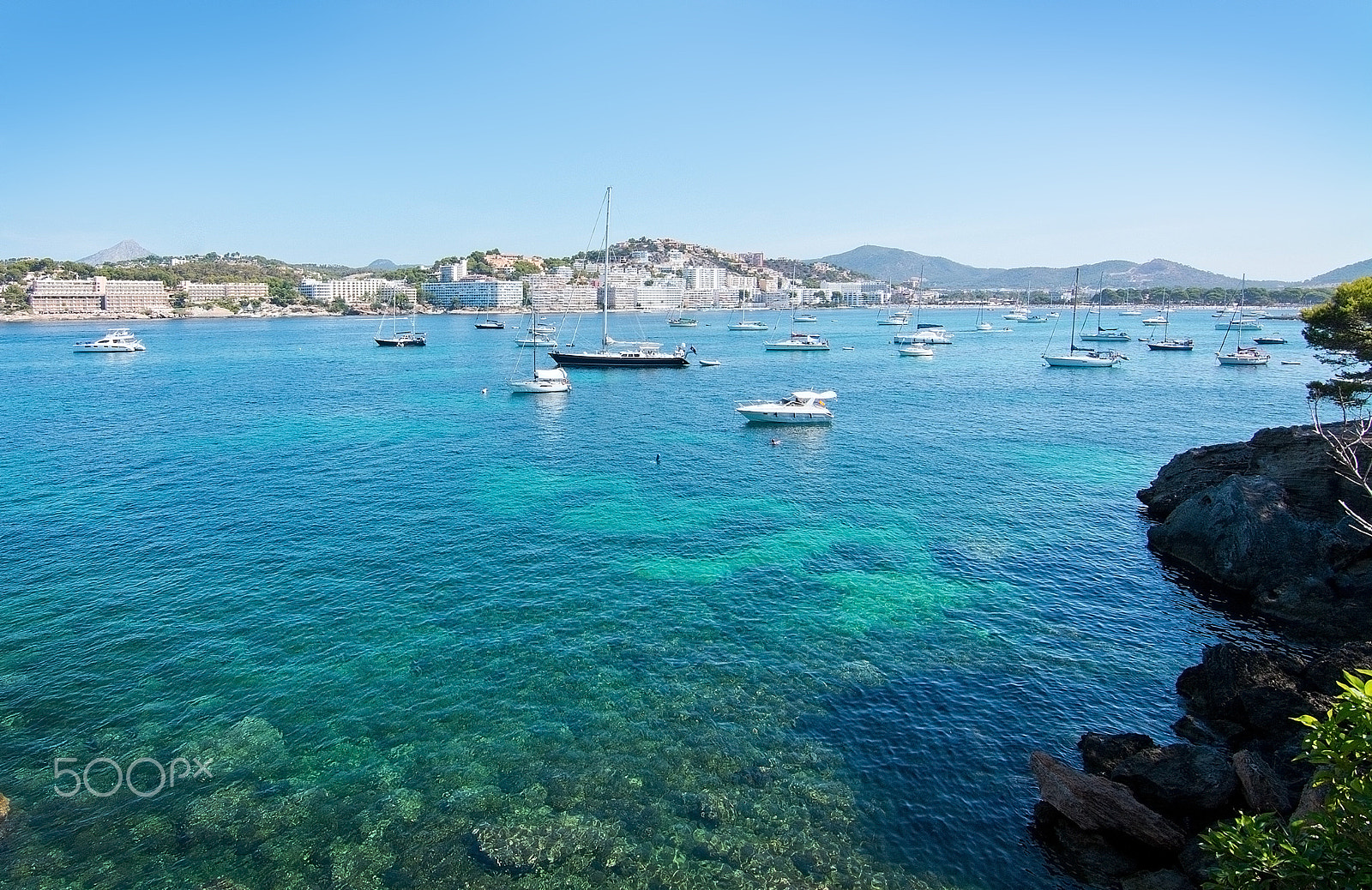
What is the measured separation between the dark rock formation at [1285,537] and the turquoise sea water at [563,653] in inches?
97.3

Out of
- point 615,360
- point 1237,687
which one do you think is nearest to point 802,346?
point 615,360

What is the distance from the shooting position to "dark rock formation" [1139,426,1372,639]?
29516 mm

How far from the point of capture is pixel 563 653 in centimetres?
2677

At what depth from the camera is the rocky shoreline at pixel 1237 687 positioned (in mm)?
17328

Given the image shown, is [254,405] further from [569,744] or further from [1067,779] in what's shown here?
[1067,779]

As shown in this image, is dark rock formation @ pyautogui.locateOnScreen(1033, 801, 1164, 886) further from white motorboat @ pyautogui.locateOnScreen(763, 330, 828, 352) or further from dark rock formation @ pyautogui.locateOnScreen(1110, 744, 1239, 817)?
white motorboat @ pyautogui.locateOnScreen(763, 330, 828, 352)

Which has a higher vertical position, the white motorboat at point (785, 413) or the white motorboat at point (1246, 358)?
the white motorboat at point (1246, 358)

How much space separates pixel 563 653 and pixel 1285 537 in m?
30.8

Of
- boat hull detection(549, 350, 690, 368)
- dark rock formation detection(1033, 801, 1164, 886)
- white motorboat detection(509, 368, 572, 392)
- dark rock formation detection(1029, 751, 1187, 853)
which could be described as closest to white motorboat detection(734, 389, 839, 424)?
white motorboat detection(509, 368, 572, 392)

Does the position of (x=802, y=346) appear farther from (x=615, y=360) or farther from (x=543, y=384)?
(x=543, y=384)

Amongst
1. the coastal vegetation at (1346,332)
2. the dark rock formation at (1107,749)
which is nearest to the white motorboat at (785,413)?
the coastal vegetation at (1346,332)

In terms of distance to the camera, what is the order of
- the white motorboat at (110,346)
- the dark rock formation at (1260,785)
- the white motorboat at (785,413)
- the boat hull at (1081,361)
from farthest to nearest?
1. the white motorboat at (110,346)
2. the boat hull at (1081,361)
3. the white motorboat at (785,413)
4. the dark rock formation at (1260,785)

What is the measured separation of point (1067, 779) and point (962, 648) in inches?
351

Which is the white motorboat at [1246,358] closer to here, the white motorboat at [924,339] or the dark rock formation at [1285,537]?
the white motorboat at [924,339]
